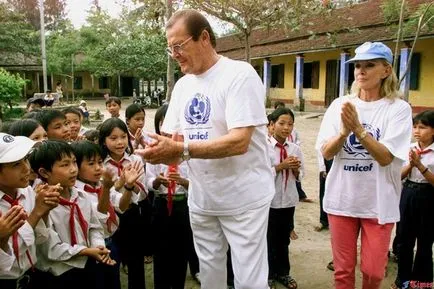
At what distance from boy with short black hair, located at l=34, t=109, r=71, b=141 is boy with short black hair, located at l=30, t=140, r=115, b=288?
0.92m

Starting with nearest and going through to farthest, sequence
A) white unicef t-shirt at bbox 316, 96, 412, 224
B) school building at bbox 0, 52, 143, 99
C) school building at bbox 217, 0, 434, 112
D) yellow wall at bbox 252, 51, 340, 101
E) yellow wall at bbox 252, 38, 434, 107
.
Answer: white unicef t-shirt at bbox 316, 96, 412, 224 → yellow wall at bbox 252, 38, 434, 107 → school building at bbox 217, 0, 434, 112 → yellow wall at bbox 252, 51, 340, 101 → school building at bbox 0, 52, 143, 99

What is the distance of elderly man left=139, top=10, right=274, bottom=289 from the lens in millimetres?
2275

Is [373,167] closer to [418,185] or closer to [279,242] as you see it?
[418,185]

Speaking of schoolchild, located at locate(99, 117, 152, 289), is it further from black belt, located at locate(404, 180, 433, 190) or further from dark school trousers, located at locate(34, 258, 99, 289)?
black belt, located at locate(404, 180, 433, 190)

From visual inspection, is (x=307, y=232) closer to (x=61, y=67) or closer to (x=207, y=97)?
(x=207, y=97)

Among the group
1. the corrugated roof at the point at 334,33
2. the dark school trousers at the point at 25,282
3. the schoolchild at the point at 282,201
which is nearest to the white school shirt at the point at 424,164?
the schoolchild at the point at 282,201

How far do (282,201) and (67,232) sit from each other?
1.93 m

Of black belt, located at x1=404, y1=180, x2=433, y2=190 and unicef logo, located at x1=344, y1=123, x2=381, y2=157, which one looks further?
black belt, located at x1=404, y1=180, x2=433, y2=190

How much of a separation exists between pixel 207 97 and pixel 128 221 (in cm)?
155

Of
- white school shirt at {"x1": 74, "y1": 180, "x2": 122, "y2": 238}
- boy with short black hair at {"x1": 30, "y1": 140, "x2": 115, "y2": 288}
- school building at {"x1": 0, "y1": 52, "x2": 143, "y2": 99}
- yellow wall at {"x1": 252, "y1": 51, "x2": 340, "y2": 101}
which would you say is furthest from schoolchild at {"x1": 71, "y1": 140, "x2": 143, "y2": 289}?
school building at {"x1": 0, "y1": 52, "x2": 143, "y2": 99}

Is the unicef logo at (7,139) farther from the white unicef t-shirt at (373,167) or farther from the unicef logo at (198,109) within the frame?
the white unicef t-shirt at (373,167)

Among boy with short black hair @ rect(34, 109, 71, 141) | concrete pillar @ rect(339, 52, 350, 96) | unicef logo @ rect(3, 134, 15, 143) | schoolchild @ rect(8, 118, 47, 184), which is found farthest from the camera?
concrete pillar @ rect(339, 52, 350, 96)

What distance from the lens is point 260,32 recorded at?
85.7ft

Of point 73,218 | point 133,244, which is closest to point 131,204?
point 133,244
